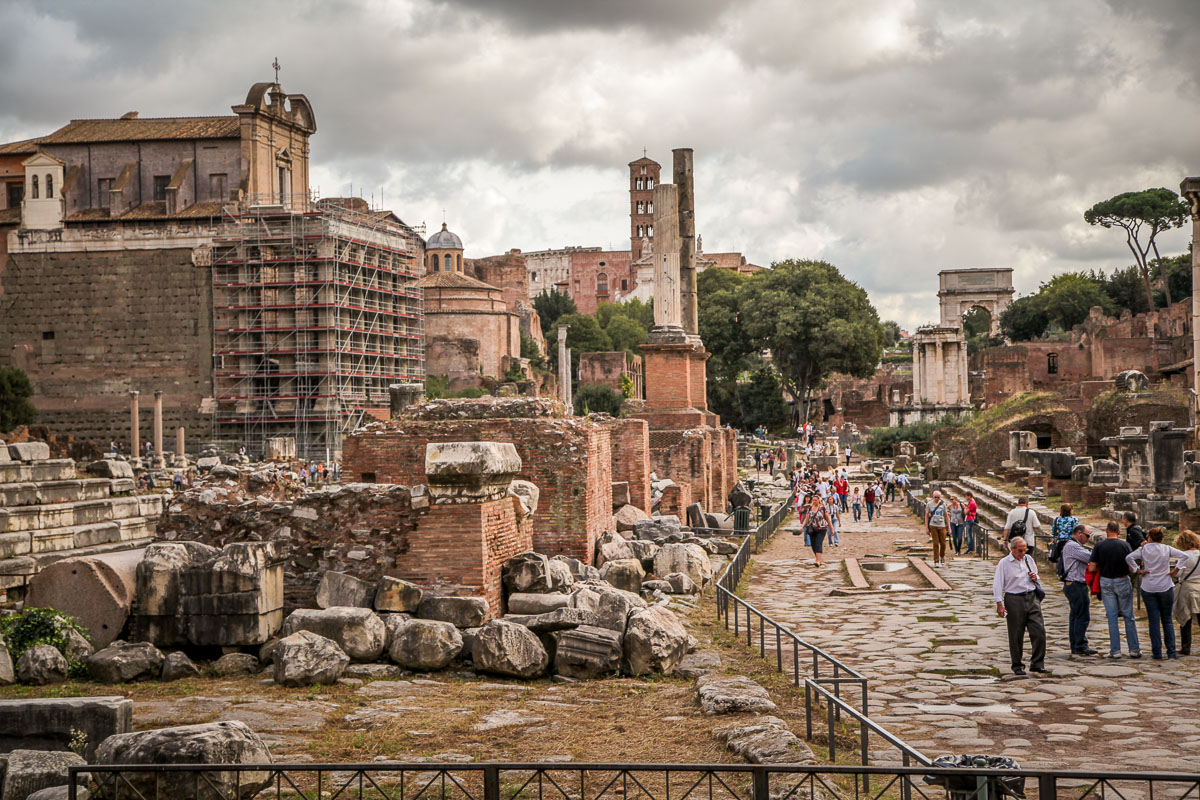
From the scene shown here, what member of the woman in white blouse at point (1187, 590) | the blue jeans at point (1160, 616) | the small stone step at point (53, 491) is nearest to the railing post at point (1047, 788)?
the blue jeans at point (1160, 616)

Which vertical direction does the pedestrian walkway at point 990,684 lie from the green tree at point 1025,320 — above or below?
below

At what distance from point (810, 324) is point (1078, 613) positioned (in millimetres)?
48407

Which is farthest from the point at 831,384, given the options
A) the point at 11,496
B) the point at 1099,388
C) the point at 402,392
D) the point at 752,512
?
the point at 11,496

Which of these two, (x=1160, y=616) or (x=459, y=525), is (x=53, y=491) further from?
(x=1160, y=616)

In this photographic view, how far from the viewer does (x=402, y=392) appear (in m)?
18.9

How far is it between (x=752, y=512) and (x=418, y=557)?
54.2 ft

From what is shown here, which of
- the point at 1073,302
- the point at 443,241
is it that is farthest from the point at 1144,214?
the point at 443,241

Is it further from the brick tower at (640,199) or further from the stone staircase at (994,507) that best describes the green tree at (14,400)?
the brick tower at (640,199)

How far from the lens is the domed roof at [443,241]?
83.9 meters

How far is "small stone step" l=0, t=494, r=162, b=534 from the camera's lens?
477 inches

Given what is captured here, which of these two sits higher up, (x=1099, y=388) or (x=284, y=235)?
(x=284, y=235)

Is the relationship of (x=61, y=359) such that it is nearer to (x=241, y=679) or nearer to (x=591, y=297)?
(x=241, y=679)

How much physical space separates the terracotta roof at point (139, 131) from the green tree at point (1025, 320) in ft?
174

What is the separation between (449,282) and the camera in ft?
232
